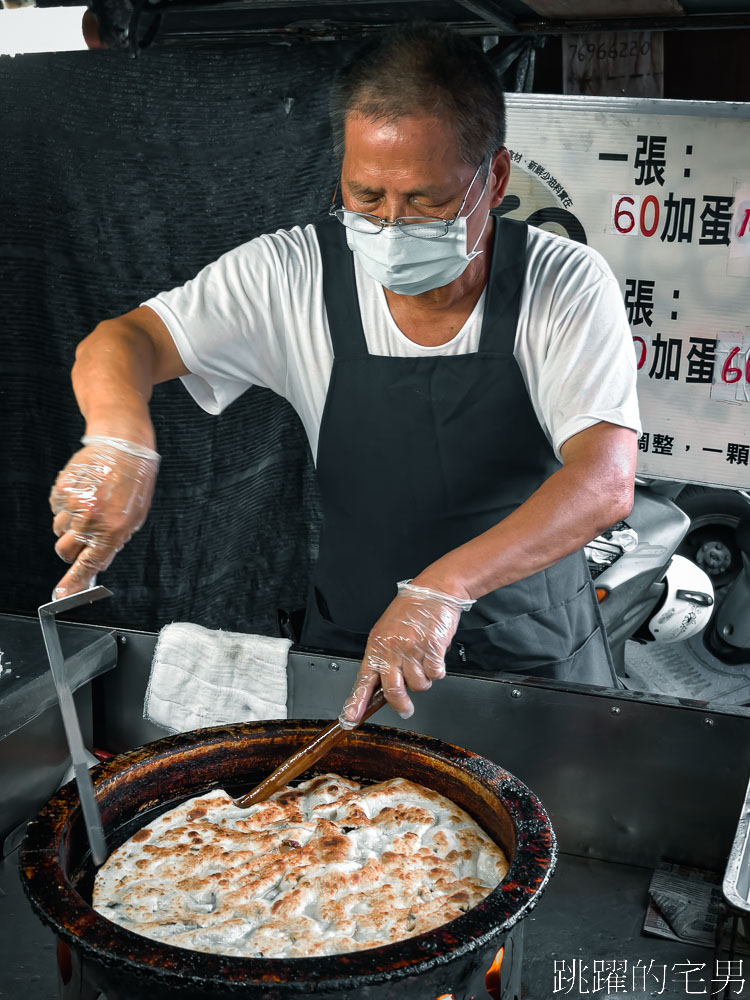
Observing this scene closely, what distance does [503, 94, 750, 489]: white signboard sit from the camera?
2.97 m

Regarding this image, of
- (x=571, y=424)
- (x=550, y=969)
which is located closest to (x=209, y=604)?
(x=571, y=424)

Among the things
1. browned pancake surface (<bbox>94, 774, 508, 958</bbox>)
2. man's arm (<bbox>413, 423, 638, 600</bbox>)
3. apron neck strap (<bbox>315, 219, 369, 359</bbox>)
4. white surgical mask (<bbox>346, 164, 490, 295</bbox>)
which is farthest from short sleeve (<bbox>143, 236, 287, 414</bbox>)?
browned pancake surface (<bbox>94, 774, 508, 958</bbox>)

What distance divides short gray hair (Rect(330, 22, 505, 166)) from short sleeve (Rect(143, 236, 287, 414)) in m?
0.37

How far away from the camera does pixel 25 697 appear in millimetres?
1682

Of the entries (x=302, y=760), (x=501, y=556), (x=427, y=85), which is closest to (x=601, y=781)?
(x=501, y=556)

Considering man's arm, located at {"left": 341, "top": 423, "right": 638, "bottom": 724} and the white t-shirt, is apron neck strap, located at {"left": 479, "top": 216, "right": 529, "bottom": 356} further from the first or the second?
man's arm, located at {"left": 341, "top": 423, "right": 638, "bottom": 724}

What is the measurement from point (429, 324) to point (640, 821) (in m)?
1.06

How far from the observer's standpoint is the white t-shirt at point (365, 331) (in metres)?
1.84

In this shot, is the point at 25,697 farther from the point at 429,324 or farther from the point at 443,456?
the point at 429,324

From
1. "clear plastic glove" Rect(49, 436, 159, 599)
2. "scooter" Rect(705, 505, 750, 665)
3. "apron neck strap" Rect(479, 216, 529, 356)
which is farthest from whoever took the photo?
"scooter" Rect(705, 505, 750, 665)

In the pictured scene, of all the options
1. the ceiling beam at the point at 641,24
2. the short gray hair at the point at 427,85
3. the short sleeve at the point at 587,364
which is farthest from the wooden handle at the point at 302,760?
the ceiling beam at the point at 641,24

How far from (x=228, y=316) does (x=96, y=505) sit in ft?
2.45

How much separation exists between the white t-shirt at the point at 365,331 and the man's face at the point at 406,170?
0.24 metres

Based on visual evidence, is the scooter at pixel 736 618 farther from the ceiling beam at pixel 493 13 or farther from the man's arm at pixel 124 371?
the man's arm at pixel 124 371
